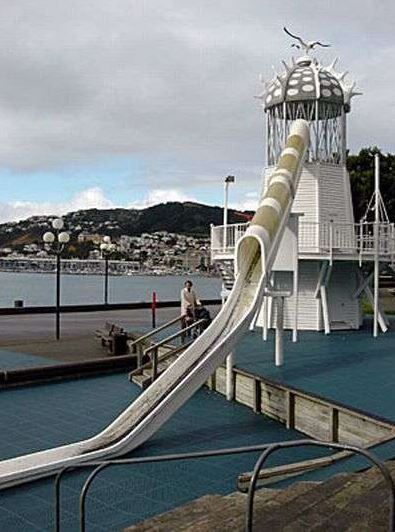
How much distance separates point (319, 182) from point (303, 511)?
52.3 ft

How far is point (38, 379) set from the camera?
568 inches

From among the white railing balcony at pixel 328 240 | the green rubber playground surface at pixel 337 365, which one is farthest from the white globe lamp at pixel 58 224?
the green rubber playground surface at pixel 337 365

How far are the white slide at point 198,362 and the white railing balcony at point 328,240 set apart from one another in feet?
12.6

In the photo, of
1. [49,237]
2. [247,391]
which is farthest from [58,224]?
[247,391]

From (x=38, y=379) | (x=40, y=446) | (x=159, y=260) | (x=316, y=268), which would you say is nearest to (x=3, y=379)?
(x=38, y=379)

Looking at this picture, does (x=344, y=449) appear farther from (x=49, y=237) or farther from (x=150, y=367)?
(x=49, y=237)

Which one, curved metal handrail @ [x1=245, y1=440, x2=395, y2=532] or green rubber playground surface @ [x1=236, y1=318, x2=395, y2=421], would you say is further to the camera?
green rubber playground surface @ [x1=236, y1=318, x2=395, y2=421]

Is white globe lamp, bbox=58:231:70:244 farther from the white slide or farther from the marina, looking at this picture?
the white slide

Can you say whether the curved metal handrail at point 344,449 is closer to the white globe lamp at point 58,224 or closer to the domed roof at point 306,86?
the domed roof at point 306,86

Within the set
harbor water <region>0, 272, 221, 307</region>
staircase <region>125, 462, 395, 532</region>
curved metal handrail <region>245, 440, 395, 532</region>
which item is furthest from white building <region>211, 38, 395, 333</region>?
harbor water <region>0, 272, 221, 307</region>

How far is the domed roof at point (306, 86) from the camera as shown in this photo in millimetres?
20219

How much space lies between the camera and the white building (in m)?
19.1

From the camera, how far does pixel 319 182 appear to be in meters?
20.0

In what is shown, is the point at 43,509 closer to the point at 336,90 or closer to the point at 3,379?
the point at 3,379
